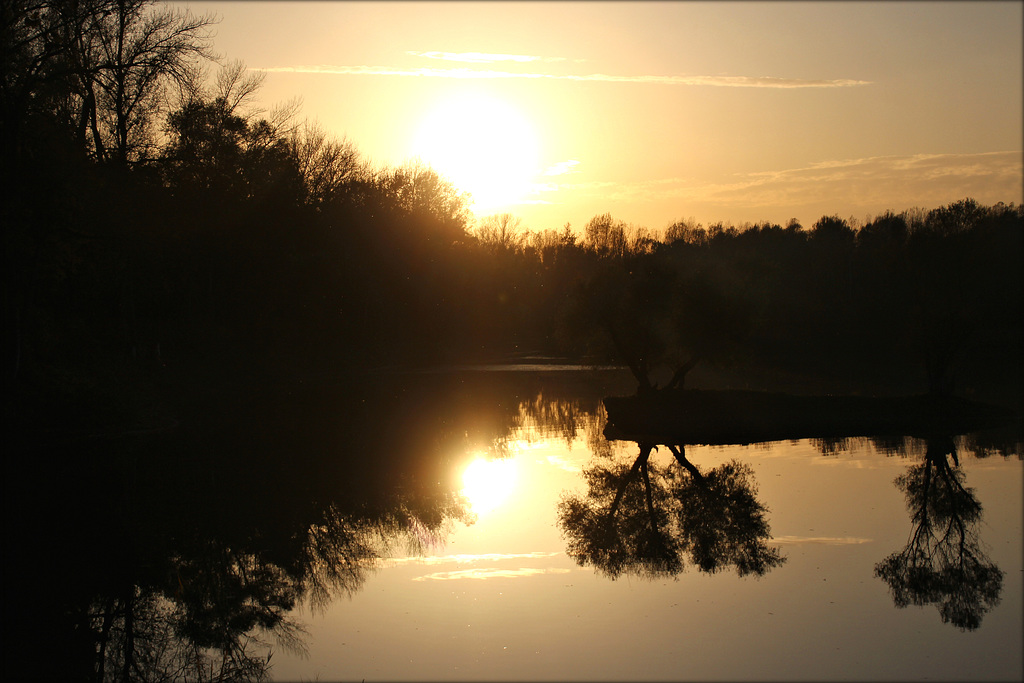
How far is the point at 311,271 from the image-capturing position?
62.3 meters

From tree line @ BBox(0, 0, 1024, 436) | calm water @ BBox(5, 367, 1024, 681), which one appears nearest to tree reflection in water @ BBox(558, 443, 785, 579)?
calm water @ BBox(5, 367, 1024, 681)

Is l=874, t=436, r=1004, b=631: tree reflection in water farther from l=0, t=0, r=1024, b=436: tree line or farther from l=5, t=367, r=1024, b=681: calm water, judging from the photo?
l=0, t=0, r=1024, b=436: tree line

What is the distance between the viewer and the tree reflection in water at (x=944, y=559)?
1244cm

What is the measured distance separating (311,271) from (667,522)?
162 ft

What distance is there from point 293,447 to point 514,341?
68.2 metres

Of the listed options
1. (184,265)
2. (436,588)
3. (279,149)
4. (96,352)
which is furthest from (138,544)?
(279,149)

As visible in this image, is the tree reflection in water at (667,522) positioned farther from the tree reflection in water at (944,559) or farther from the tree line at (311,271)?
the tree line at (311,271)

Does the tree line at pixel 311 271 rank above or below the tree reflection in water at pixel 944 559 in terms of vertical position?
above

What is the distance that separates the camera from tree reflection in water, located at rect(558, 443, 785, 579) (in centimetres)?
1477

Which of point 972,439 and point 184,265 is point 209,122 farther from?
point 972,439

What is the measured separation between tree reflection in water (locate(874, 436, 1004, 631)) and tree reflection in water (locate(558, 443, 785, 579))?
2.15 metres

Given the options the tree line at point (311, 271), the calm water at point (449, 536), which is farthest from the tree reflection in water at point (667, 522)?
the tree line at point (311, 271)

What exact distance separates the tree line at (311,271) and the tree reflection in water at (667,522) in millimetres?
10428

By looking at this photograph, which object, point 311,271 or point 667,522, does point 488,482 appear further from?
point 311,271
